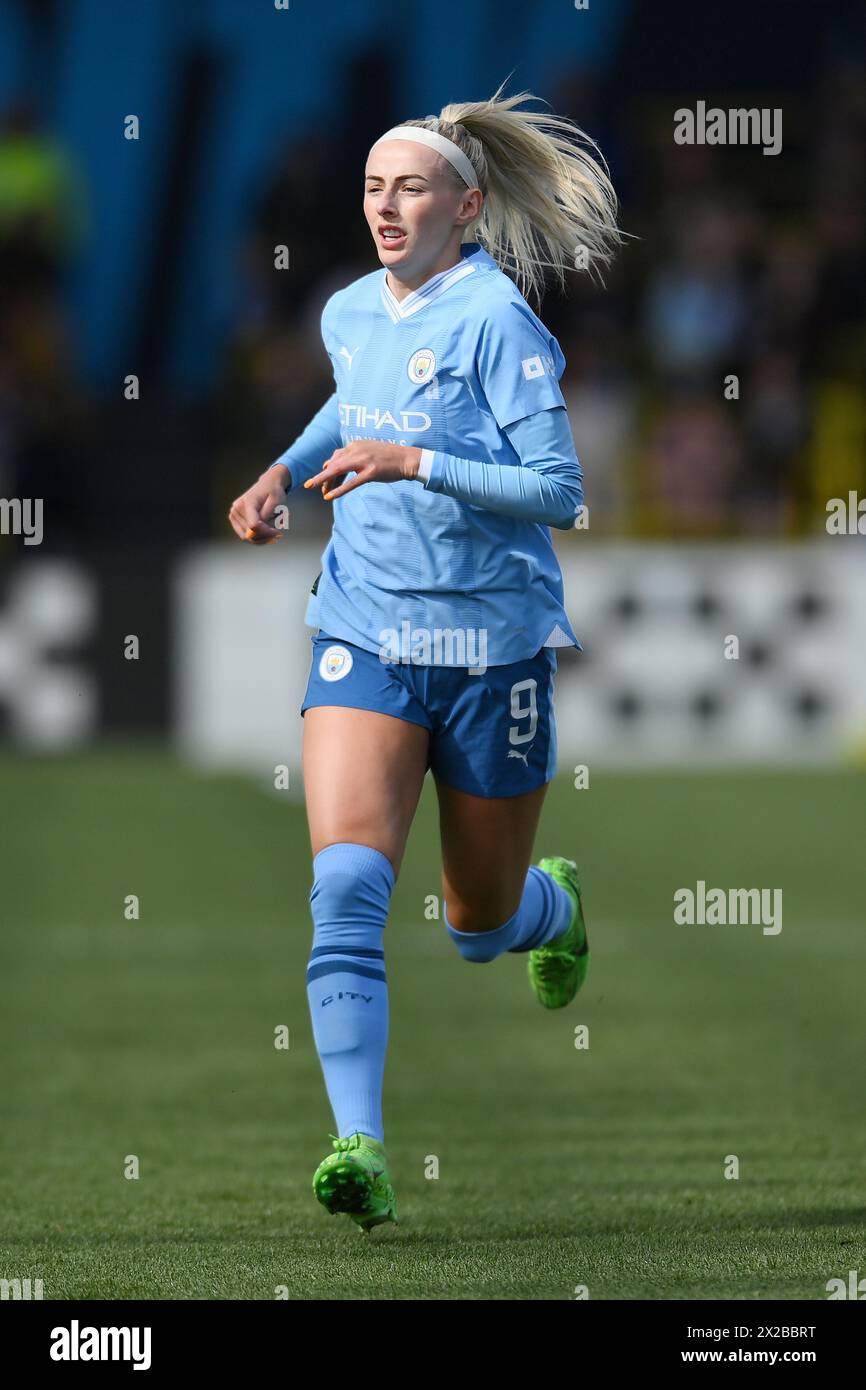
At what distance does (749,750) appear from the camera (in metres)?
16.1

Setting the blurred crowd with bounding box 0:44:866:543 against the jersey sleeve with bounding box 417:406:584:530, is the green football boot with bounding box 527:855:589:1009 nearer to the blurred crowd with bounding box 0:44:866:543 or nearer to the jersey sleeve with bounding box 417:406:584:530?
the jersey sleeve with bounding box 417:406:584:530

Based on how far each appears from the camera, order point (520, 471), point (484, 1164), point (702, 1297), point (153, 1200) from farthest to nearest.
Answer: point (484, 1164), point (153, 1200), point (520, 471), point (702, 1297)

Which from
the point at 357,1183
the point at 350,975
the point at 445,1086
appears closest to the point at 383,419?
the point at 350,975

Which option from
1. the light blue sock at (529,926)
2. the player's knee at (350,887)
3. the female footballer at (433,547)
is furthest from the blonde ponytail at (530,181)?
the light blue sock at (529,926)

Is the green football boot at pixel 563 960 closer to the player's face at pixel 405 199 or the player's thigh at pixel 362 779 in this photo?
the player's thigh at pixel 362 779

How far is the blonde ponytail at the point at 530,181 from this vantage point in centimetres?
511

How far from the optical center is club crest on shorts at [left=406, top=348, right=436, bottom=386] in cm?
491

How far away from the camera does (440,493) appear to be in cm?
483

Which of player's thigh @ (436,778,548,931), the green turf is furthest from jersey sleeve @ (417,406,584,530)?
the green turf

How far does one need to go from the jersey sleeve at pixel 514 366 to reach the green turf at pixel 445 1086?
1638mm

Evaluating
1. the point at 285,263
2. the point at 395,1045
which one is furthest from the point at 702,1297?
the point at 285,263

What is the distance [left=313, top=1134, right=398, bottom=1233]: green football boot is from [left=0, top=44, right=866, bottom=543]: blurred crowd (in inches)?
488

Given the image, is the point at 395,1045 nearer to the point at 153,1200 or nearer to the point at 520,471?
the point at 153,1200

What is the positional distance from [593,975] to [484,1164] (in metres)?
2.91
